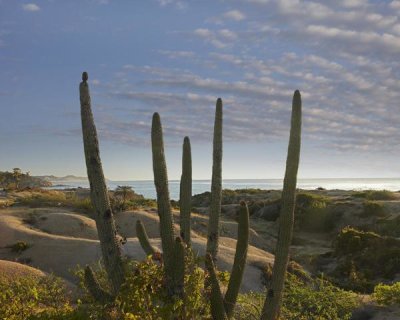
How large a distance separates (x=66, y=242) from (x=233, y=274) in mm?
14158

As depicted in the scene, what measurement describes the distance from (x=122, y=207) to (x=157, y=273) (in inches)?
868

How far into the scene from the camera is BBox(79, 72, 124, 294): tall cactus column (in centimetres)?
820

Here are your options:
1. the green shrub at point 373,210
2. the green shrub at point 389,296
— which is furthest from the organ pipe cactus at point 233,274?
the green shrub at point 373,210

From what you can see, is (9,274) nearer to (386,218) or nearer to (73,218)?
(73,218)

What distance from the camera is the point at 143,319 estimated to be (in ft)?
25.8

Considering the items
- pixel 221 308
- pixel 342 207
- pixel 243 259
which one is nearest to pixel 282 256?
pixel 243 259

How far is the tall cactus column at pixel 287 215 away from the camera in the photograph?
942cm

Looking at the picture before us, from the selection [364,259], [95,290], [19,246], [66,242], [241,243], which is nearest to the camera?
[95,290]

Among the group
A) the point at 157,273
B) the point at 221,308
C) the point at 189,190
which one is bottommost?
the point at 221,308

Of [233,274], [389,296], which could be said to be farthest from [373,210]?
[233,274]

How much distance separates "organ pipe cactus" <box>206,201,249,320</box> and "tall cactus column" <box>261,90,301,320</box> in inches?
27.9

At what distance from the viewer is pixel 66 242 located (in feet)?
71.6

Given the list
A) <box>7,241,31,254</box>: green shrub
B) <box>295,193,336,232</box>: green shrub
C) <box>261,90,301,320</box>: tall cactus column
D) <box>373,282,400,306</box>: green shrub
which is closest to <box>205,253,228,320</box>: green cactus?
<box>261,90,301,320</box>: tall cactus column

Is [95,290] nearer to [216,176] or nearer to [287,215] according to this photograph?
[287,215]
